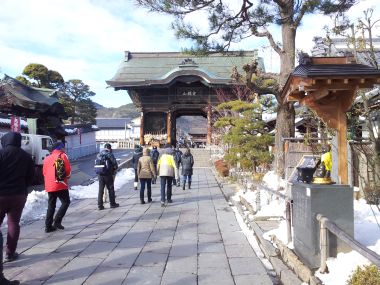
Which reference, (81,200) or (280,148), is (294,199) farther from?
(81,200)

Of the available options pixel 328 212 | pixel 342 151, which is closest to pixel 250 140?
pixel 342 151

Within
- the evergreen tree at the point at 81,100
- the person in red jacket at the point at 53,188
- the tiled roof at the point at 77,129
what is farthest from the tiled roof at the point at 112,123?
the person in red jacket at the point at 53,188

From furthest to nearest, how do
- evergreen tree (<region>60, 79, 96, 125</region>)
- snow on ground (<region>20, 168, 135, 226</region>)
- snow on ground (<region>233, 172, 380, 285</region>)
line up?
evergreen tree (<region>60, 79, 96, 125</region>) < snow on ground (<region>20, 168, 135, 226</region>) < snow on ground (<region>233, 172, 380, 285</region>)

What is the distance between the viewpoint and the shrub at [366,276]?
301 centimetres

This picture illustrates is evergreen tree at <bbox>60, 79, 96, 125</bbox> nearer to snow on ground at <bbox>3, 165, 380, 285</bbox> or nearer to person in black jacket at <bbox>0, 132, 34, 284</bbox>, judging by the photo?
snow on ground at <bbox>3, 165, 380, 285</bbox>

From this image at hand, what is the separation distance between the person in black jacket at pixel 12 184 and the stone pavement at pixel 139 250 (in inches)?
15.7

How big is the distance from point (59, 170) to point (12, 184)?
174 cm

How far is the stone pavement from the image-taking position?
4.36m

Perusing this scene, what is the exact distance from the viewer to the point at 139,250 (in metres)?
5.49

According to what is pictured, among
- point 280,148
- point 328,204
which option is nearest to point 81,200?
point 280,148

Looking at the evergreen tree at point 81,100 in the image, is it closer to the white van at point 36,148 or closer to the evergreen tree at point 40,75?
the evergreen tree at point 40,75

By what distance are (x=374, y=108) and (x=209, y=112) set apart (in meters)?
21.8

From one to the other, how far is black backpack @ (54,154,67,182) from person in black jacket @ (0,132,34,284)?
1.45 meters

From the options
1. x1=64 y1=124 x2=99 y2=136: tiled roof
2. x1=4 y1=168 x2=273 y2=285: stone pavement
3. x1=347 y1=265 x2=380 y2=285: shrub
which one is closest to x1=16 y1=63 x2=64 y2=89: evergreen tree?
x1=64 y1=124 x2=99 y2=136: tiled roof
